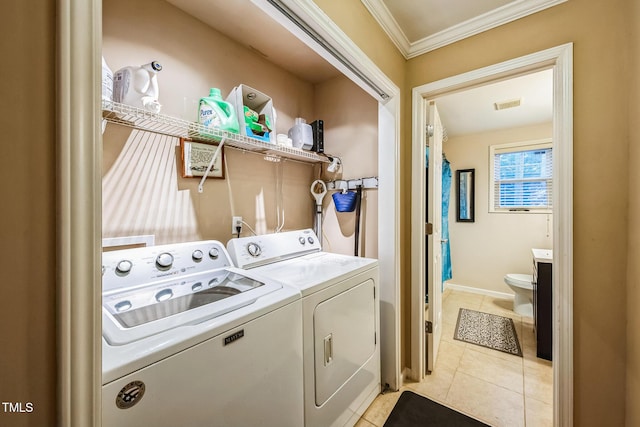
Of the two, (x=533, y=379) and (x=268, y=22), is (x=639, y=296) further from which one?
(x=268, y=22)

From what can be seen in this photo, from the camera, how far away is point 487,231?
3578mm

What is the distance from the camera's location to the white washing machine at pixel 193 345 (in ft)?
2.06

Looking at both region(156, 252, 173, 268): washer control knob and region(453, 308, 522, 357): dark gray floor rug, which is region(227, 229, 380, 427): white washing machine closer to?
region(156, 252, 173, 268): washer control knob

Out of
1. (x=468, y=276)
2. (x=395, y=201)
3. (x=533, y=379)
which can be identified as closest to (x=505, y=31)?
(x=395, y=201)

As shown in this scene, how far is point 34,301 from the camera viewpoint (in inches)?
16.0

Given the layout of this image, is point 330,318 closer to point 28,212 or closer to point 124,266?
point 124,266

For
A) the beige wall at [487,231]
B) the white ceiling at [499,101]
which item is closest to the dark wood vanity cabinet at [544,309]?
the beige wall at [487,231]

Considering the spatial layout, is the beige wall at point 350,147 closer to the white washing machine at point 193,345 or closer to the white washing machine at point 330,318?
the white washing machine at point 330,318

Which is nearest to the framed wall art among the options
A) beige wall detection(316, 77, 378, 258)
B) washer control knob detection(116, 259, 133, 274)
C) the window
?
washer control knob detection(116, 259, 133, 274)

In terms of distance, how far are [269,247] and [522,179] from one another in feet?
11.8

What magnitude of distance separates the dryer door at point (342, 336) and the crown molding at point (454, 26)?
1.59 metres

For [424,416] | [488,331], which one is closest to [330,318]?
[424,416]

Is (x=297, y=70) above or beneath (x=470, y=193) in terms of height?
above

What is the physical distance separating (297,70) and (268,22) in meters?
0.57
